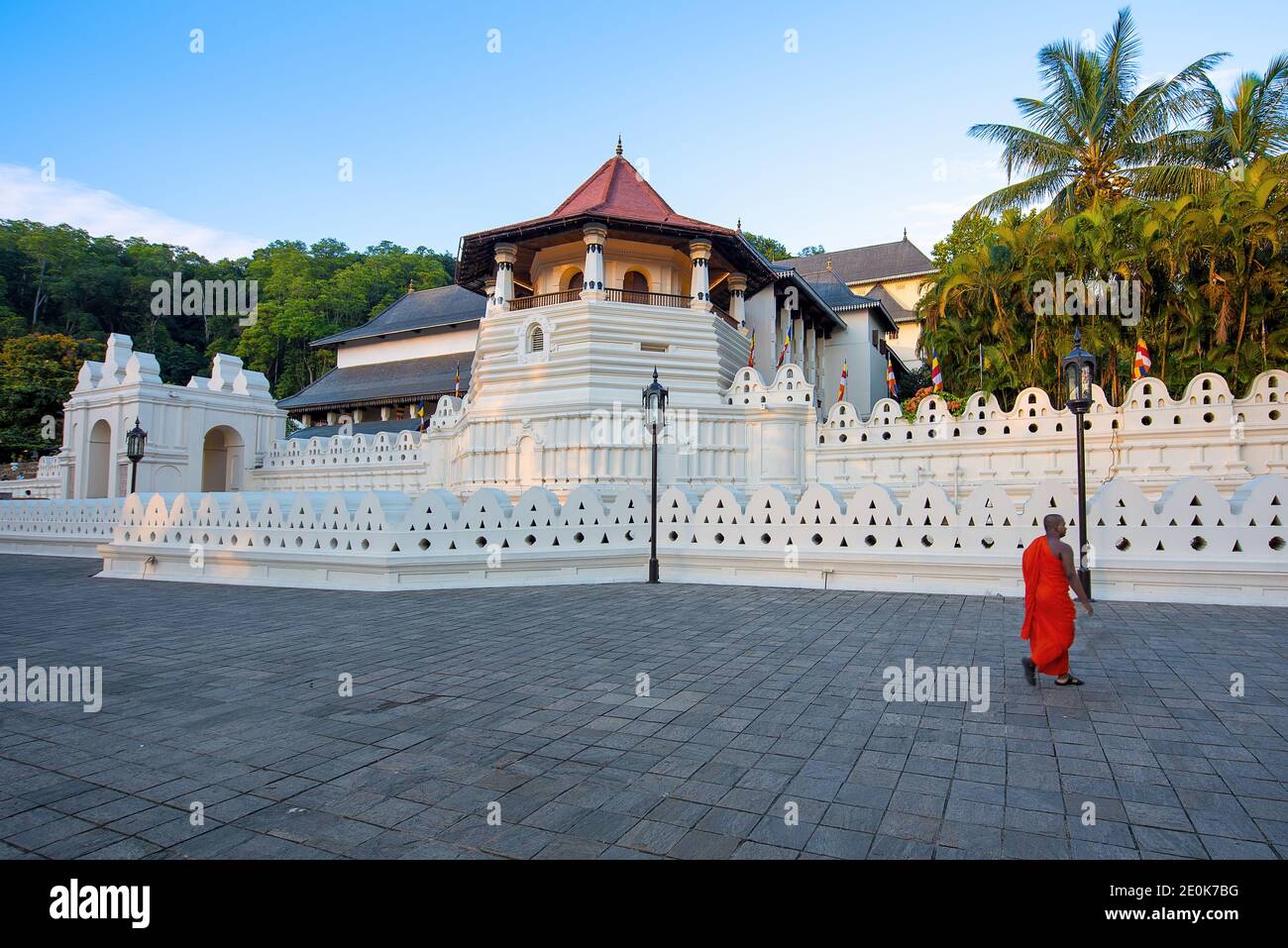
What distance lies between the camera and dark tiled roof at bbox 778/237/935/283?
51938 millimetres

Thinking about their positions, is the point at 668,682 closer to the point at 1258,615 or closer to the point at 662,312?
the point at 1258,615

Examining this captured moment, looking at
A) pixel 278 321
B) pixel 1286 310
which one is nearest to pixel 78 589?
pixel 1286 310

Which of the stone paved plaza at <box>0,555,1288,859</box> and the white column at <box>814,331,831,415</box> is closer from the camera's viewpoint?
the stone paved plaza at <box>0,555,1288,859</box>

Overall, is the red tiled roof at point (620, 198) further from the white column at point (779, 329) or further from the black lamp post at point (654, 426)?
the black lamp post at point (654, 426)

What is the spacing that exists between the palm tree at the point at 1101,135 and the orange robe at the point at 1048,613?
2047 centimetres

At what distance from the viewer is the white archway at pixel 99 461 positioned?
95.1 ft

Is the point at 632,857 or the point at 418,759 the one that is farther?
the point at 418,759

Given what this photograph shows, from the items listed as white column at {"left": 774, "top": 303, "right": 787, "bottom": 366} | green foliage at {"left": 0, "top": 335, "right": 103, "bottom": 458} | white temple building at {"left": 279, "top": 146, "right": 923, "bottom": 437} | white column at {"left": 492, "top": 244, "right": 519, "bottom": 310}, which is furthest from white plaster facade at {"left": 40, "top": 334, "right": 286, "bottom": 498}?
white column at {"left": 774, "top": 303, "right": 787, "bottom": 366}

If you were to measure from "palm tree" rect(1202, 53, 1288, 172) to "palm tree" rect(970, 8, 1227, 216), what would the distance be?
1.69 feet

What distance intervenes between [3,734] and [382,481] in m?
25.1

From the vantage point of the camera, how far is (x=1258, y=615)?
8031 mm

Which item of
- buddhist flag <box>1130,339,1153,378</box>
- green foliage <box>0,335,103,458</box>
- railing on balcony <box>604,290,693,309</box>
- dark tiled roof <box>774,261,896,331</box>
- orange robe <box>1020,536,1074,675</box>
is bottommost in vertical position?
orange robe <box>1020,536,1074,675</box>

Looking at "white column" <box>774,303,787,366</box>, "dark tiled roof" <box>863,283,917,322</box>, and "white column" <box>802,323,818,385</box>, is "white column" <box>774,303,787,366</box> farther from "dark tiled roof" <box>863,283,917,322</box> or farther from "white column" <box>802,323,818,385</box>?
"dark tiled roof" <box>863,283,917,322</box>

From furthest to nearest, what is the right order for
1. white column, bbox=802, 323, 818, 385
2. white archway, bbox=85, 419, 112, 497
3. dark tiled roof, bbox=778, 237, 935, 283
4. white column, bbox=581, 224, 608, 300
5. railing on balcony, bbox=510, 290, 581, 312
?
dark tiled roof, bbox=778, 237, 935, 283, white column, bbox=802, 323, 818, 385, white archway, bbox=85, 419, 112, 497, railing on balcony, bbox=510, 290, 581, 312, white column, bbox=581, 224, 608, 300
